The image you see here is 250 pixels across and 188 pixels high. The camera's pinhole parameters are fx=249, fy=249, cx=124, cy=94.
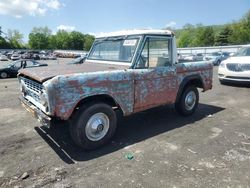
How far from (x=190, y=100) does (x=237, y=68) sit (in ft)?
17.2

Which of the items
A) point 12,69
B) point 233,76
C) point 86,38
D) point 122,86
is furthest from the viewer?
point 86,38

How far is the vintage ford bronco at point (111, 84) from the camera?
4160 mm

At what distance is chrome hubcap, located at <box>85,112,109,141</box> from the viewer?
4.58 metres

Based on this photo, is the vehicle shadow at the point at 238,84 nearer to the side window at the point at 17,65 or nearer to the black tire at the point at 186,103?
the black tire at the point at 186,103

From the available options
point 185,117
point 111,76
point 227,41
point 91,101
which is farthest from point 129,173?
point 227,41

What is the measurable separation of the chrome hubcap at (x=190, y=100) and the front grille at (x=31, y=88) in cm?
386

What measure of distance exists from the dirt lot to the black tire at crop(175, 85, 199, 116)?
0.21m

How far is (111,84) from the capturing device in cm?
462

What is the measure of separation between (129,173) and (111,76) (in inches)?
69.4

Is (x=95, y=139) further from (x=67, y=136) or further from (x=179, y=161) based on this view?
(x=179, y=161)

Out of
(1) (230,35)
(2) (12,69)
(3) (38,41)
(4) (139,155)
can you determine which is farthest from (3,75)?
(3) (38,41)

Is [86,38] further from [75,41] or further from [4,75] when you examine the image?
[4,75]

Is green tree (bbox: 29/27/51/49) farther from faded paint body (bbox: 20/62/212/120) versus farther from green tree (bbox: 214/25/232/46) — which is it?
faded paint body (bbox: 20/62/212/120)

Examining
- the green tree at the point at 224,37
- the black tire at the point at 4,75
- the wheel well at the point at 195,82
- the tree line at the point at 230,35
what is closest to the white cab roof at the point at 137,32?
the wheel well at the point at 195,82
